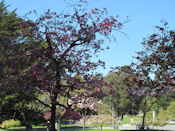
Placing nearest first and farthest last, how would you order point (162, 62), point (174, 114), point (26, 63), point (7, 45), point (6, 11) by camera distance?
point (26, 63) < point (7, 45) < point (162, 62) < point (6, 11) < point (174, 114)

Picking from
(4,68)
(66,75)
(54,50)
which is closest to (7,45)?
(4,68)

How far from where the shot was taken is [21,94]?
6664mm

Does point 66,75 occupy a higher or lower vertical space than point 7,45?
lower

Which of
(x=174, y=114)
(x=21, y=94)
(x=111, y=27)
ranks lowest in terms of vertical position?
(x=174, y=114)

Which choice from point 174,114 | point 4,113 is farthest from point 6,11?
point 174,114

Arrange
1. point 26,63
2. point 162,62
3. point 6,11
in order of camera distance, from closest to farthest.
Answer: point 26,63 < point 162,62 < point 6,11

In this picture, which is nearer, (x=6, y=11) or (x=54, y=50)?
(x=54, y=50)

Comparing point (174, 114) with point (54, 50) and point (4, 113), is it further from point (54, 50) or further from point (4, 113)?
point (54, 50)

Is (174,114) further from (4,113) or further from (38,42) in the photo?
(38,42)

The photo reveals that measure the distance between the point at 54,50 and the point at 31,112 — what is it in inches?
797

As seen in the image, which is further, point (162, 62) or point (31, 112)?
point (31, 112)

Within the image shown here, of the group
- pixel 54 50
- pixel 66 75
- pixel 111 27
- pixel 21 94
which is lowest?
pixel 21 94

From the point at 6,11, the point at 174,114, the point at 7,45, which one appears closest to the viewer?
the point at 7,45

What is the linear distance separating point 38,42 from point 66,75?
3.75ft
